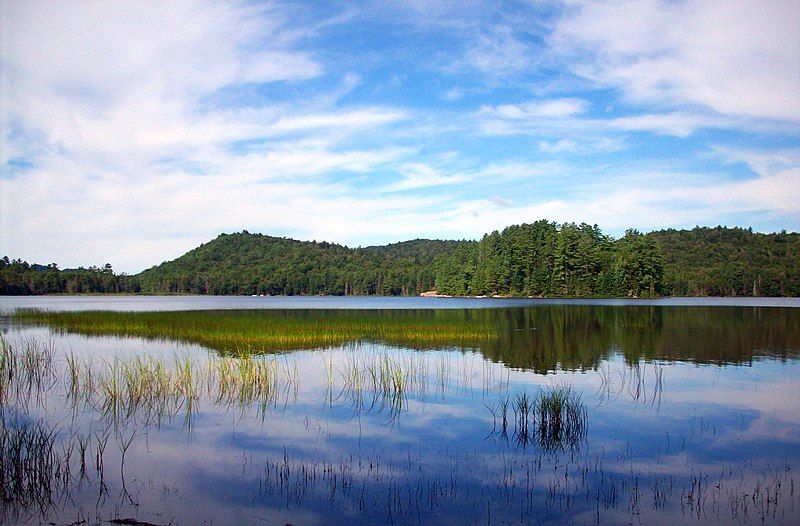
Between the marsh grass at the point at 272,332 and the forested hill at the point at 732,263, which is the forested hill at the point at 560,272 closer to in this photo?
the forested hill at the point at 732,263

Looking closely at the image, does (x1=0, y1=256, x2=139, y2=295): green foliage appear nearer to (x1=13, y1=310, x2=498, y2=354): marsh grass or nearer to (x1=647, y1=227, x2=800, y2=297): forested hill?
(x1=13, y1=310, x2=498, y2=354): marsh grass

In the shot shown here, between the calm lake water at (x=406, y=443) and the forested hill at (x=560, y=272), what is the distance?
96.1 m

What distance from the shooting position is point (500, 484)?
10203 mm

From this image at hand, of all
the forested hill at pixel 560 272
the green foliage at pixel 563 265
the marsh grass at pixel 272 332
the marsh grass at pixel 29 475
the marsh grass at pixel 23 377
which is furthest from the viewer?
the forested hill at pixel 560 272

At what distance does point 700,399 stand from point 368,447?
1086 cm

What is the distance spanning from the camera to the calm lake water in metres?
9.17

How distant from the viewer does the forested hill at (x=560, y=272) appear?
117562 mm

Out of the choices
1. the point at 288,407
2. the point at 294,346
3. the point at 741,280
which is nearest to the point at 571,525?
the point at 288,407

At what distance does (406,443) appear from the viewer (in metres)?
12.8

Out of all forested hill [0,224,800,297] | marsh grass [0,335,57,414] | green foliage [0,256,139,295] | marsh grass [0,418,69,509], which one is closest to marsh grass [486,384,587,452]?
marsh grass [0,418,69,509]

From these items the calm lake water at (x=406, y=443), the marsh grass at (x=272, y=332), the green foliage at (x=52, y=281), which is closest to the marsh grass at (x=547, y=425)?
the calm lake water at (x=406, y=443)

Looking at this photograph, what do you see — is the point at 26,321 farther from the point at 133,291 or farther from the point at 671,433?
the point at 133,291

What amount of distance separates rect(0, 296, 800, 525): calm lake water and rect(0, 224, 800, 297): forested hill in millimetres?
96057

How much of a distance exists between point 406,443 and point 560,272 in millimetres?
113796
